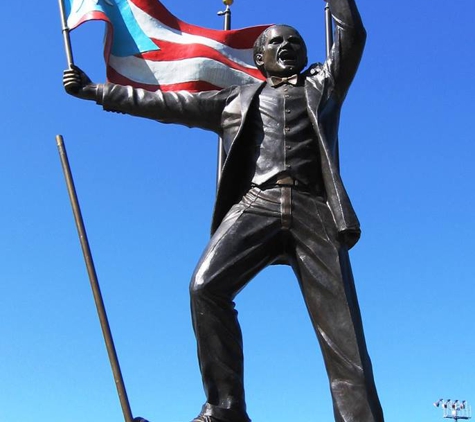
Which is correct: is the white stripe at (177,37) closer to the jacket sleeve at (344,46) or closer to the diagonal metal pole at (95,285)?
the jacket sleeve at (344,46)

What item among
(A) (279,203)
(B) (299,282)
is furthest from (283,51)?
(B) (299,282)

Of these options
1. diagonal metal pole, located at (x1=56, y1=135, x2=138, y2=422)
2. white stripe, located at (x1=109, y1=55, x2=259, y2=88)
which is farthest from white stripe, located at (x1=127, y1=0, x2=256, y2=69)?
diagonal metal pole, located at (x1=56, y1=135, x2=138, y2=422)

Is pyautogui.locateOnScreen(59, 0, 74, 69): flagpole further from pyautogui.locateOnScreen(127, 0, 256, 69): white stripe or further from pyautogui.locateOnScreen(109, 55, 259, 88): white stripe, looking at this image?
pyautogui.locateOnScreen(127, 0, 256, 69): white stripe

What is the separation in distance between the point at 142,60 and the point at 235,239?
8.81 feet

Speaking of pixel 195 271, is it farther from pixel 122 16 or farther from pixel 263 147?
pixel 122 16

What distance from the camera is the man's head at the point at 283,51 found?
7.13 metres

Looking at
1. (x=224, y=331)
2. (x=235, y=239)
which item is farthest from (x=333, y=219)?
(x=224, y=331)

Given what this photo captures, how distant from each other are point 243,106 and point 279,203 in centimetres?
89

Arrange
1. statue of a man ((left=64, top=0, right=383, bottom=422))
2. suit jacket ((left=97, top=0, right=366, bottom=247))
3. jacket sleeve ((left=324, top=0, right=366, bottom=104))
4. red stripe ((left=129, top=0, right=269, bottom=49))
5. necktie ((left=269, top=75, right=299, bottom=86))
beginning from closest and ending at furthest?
statue of a man ((left=64, top=0, right=383, bottom=422))
suit jacket ((left=97, top=0, right=366, bottom=247))
jacket sleeve ((left=324, top=0, right=366, bottom=104))
necktie ((left=269, top=75, right=299, bottom=86))
red stripe ((left=129, top=0, right=269, bottom=49))

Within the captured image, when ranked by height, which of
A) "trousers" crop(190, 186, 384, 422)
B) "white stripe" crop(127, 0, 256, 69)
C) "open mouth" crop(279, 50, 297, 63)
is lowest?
"trousers" crop(190, 186, 384, 422)

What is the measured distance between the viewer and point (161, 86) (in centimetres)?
846

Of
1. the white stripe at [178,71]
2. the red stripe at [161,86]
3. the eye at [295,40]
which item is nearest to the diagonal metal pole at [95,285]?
the red stripe at [161,86]

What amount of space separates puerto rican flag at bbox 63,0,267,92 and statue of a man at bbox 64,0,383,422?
1158mm

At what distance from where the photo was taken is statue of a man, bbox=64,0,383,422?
6.22m
